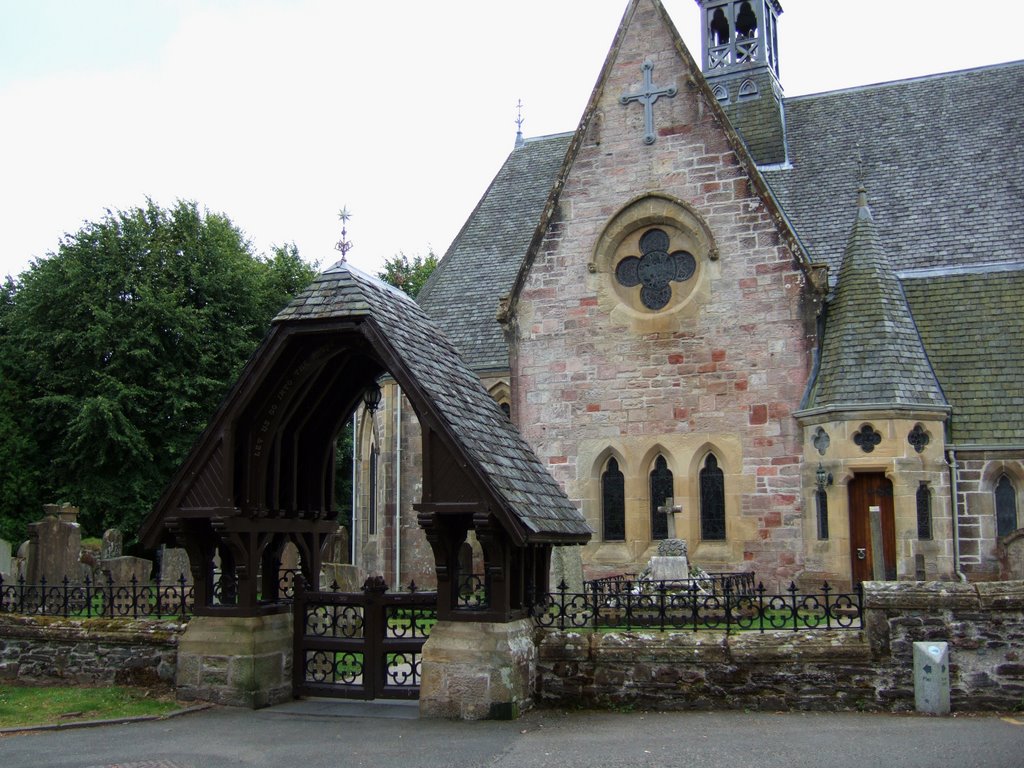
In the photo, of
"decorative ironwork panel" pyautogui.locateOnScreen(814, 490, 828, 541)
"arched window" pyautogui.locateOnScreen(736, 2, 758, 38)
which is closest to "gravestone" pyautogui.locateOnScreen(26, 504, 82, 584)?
"decorative ironwork panel" pyautogui.locateOnScreen(814, 490, 828, 541)

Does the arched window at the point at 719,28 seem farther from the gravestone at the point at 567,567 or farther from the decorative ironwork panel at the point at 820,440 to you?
the gravestone at the point at 567,567

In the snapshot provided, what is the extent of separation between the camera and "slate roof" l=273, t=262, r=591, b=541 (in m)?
11.0

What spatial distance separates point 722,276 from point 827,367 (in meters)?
2.81

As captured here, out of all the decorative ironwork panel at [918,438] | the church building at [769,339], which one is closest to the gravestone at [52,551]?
the church building at [769,339]

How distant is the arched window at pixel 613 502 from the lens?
21797mm

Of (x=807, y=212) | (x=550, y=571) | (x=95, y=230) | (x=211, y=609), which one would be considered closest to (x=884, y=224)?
(x=807, y=212)

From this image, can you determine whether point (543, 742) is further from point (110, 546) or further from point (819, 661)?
point (110, 546)

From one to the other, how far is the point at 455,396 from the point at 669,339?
10525 millimetres

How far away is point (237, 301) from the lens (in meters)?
39.5

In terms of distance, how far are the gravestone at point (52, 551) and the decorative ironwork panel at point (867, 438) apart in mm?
14863

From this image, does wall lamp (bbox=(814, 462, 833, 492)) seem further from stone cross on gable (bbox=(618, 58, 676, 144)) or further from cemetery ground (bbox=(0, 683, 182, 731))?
cemetery ground (bbox=(0, 683, 182, 731))

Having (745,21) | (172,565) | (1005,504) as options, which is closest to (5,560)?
(172,565)

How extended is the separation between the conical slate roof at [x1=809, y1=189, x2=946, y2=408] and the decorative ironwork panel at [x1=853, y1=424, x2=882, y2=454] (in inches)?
19.4

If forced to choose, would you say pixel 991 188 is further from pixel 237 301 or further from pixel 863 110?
pixel 237 301
